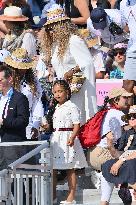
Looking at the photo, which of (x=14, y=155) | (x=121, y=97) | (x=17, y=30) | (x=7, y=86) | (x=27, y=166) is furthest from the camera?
(x=17, y=30)

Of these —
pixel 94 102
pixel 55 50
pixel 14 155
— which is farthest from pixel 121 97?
pixel 14 155

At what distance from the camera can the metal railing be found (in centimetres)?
702

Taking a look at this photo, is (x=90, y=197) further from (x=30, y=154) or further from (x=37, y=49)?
(x=37, y=49)

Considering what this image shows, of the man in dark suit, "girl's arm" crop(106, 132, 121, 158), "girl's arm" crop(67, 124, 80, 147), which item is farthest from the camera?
"girl's arm" crop(67, 124, 80, 147)

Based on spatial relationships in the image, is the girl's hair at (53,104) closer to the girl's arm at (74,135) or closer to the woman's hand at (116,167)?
the girl's arm at (74,135)

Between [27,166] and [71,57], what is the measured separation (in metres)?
2.32

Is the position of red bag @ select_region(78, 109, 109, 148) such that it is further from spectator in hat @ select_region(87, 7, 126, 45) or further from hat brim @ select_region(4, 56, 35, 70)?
spectator in hat @ select_region(87, 7, 126, 45)

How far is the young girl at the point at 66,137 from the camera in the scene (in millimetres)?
8930

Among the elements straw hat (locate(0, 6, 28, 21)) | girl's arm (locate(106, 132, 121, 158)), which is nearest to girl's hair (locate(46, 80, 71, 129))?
girl's arm (locate(106, 132, 121, 158))

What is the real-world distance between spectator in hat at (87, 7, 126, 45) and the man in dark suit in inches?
96.0

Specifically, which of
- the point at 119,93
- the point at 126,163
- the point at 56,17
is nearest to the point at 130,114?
the point at 126,163

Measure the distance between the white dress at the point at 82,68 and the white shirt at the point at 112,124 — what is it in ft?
1.32

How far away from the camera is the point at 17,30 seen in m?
11.1

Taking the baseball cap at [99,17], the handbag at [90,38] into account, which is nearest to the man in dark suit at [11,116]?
the baseball cap at [99,17]
